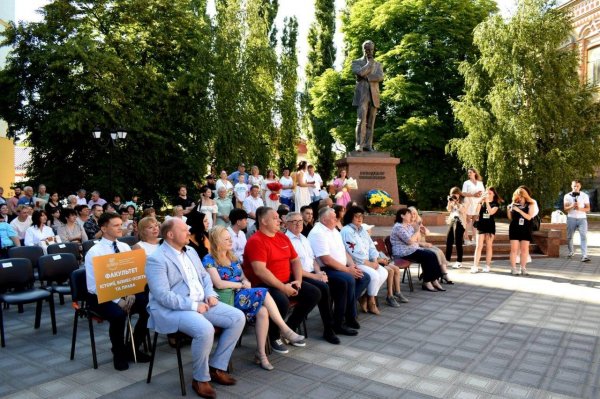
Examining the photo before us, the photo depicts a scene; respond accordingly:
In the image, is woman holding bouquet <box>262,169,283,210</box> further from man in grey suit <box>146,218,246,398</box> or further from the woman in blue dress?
man in grey suit <box>146,218,246,398</box>

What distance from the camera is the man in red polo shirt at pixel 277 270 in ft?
16.5

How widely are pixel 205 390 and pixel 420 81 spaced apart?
2446cm

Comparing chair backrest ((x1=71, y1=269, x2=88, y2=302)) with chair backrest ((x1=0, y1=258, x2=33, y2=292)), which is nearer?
chair backrest ((x1=71, y1=269, x2=88, y2=302))

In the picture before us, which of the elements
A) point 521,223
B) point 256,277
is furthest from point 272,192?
point 256,277

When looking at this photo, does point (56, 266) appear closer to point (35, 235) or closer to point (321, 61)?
point (35, 235)

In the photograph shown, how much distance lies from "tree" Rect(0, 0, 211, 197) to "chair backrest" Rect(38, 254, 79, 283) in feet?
40.0

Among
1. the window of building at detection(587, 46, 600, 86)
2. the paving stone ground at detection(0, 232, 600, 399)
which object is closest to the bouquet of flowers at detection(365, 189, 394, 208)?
the paving stone ground at detection(0, 232, 600, 399)

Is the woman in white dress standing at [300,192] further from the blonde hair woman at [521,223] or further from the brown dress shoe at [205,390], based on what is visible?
the brown dress shoe at [205,390]

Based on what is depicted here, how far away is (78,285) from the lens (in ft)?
16.1

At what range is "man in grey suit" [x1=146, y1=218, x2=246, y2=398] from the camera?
3961 millimetres

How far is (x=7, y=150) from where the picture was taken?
27.8 meters

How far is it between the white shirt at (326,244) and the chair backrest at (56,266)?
129 inches

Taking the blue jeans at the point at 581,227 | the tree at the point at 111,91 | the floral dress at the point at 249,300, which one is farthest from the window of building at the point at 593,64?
the floral dress at the point at 249,300

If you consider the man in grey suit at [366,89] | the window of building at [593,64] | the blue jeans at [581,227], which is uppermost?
the window of building at [593,64]
